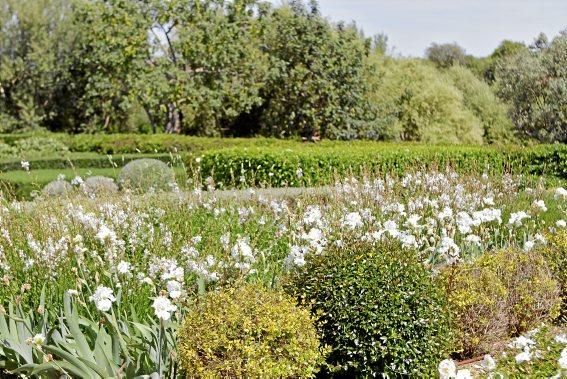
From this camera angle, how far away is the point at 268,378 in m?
3.65

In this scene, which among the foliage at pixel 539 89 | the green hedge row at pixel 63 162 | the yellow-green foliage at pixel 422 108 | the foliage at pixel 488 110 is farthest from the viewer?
the foliage at pixel 488 110

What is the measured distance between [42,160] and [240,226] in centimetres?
1198

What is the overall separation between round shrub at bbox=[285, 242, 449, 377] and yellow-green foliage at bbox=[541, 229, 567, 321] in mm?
1489

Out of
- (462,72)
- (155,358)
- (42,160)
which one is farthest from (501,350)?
(462,72)

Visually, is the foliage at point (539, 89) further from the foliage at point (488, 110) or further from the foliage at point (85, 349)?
the foliage at point (85, 349)

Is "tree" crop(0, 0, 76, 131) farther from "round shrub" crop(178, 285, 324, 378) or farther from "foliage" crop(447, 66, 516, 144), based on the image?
"round shrub" crop(178, 285, 324, 378)

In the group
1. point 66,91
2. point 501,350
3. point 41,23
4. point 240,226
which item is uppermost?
point 41,23

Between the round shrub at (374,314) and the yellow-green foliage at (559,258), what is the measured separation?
4.89 ft

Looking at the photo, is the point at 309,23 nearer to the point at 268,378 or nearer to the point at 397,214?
the point at 397,214

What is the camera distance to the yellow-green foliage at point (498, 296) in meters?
4.78

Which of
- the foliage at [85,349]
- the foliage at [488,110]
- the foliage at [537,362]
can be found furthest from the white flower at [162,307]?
the foliage at [488,110]

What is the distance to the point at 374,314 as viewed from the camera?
417 cm

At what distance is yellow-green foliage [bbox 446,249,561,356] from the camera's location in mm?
4781

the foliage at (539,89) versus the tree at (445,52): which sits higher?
the tree at (445,52)
